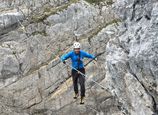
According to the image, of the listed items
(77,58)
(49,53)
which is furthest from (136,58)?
(49,53)

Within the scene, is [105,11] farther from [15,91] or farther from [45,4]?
[15,91]

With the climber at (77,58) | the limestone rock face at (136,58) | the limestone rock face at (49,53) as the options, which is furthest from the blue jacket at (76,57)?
the limestone rock face at (49,53)

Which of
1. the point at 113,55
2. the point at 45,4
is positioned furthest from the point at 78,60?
the point at 45,4

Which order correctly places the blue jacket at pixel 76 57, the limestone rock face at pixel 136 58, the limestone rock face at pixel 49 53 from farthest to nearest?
the limestone rock face at pixel 49 53 < the blue jacket at pixel 76 57 < the limestone rock face at pixel 136 58

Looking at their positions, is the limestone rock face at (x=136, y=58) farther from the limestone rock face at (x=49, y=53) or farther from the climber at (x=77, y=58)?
the limestone rock face at (x=49, y=53)

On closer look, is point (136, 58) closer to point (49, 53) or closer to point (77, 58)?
point (77, 58)

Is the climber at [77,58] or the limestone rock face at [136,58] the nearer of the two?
the limestone rock face at [136,58]

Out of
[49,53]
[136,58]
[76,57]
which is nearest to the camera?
[136,58]

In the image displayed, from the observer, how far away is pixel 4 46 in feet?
223

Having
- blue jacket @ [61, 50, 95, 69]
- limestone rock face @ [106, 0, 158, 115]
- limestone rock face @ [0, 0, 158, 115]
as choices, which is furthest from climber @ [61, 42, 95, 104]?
limestone rock face @ [0, 0, 158, 115]

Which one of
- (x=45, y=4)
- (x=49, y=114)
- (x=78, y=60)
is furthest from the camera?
(x=45, y=4)

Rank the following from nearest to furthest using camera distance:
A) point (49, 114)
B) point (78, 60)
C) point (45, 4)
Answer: point (78, 60) < point (49, 114) < point (45, 4)

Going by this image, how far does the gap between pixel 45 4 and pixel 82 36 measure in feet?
27.4

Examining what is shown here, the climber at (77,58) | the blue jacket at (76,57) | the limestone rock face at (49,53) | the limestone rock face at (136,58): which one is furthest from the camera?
the limestone rock face at (49,53)
